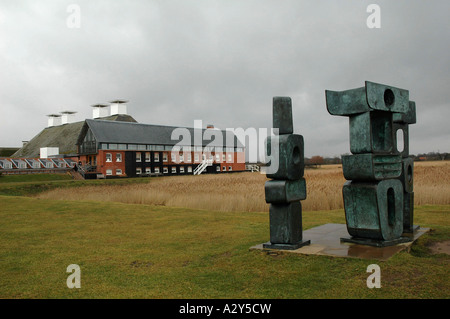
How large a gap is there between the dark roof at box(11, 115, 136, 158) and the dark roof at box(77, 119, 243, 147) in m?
20.5

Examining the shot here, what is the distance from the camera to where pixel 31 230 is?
32.2 ft

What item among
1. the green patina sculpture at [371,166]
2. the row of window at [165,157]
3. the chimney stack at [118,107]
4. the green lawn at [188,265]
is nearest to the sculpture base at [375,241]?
the green patina sculpture at [371,166]

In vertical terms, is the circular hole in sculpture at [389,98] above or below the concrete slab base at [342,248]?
above

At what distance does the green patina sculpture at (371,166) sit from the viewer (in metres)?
6.80

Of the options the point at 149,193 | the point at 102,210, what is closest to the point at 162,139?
the point at 149,193

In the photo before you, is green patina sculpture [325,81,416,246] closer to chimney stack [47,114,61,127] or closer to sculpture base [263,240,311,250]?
sculpture base [263,240,311,250]

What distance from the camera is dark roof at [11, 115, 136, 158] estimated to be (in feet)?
235

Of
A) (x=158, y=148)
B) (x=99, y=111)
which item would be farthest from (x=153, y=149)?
(x=99, y=111)

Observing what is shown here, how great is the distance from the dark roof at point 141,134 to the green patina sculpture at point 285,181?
139 feet

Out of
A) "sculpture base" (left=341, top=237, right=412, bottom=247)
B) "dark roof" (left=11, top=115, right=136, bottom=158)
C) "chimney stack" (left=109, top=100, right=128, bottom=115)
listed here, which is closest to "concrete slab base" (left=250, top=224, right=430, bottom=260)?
"sculpture base" (left=341, top=237, right=412, bottom=247)

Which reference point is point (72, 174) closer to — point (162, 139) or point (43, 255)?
point (162, 139)

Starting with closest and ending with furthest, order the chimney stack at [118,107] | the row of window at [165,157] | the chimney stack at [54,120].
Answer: the row of window at [165,157] → the chimney stack at [118,107] → the chimney stack at [54,120]

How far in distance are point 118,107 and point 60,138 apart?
1317 centimetres

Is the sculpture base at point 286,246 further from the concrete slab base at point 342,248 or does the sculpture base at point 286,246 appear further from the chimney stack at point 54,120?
the chimney stack at point 54,120
